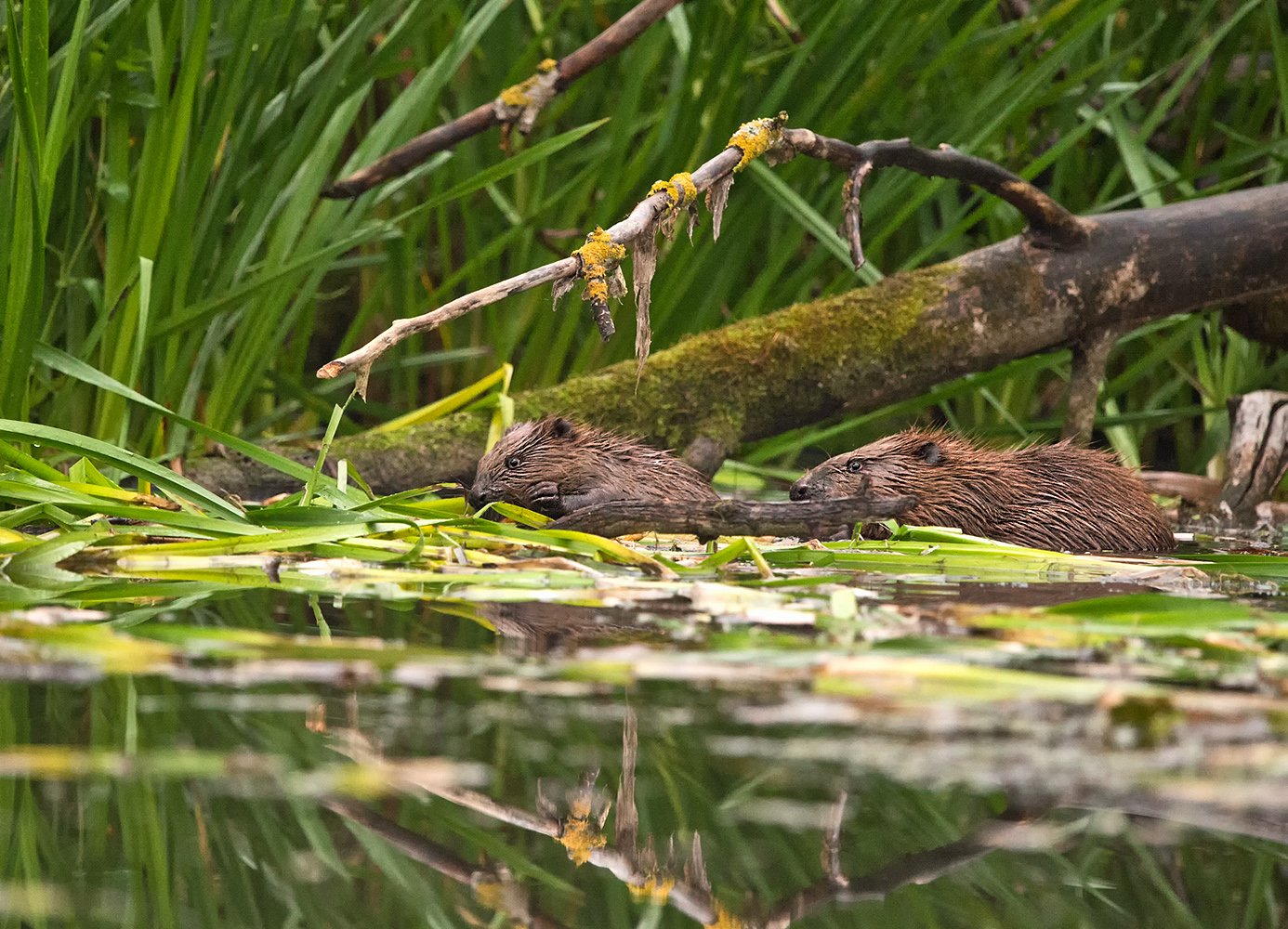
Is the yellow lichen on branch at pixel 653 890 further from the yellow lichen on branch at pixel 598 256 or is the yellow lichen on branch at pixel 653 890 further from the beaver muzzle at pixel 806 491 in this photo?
the beaver muzzle at pixel 806 491

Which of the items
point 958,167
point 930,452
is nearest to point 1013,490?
point 930,452

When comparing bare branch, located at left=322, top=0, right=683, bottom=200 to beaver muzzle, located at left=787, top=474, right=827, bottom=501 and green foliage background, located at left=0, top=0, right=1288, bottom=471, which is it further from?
beaver muzzle, located at left=787, top=474, right=827, bottom=501

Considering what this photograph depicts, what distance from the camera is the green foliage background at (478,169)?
3062mm

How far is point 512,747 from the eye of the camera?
1.07m

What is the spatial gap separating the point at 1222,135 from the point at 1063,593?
4.26 meters

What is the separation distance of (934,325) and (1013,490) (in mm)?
528

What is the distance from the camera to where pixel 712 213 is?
297 cm

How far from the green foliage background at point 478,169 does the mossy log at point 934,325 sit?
185 millimetres

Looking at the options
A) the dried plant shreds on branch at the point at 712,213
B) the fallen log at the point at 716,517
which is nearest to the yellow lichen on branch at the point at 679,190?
the dried plant shreds on branch at the point at 712,213

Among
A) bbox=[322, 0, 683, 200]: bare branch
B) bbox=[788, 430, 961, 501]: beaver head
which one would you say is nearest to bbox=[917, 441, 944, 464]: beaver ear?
bbox=[788, 430, 961, 501]: beaver head

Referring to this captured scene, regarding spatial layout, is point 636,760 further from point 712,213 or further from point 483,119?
point 483,119

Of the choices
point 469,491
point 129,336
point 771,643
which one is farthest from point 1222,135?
point 771,643

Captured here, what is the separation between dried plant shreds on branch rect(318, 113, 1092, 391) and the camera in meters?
2.21

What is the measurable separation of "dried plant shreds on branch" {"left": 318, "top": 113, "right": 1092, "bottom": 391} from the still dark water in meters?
0.87
